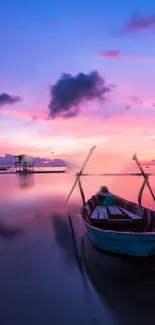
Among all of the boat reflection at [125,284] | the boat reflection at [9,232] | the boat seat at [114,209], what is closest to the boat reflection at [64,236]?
the boat reflection at [125,284]

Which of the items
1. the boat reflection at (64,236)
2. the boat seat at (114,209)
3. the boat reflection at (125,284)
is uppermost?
the boat seat at (114,209)

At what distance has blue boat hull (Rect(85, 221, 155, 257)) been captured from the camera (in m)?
9.36

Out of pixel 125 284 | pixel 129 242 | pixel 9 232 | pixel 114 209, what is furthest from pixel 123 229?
pixel 9 232

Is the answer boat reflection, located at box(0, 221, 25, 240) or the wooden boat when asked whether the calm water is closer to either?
the wooden boat

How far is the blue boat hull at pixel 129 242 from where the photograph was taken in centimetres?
936

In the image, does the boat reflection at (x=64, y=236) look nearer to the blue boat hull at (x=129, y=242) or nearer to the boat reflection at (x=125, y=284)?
the boat reflection at (x=125, y=284)

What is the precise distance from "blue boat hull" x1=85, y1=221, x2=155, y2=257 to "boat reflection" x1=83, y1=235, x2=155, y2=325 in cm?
87

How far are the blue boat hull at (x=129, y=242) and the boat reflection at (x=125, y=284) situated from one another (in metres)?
0.87

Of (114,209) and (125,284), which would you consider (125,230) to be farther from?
(114,209)

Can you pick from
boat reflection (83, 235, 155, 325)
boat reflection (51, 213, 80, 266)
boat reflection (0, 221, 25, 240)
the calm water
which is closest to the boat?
boat reflection (83, 235, 155, 325)

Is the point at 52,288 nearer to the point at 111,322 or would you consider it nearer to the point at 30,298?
the point at 30,298

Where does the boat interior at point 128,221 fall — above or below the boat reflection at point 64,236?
above

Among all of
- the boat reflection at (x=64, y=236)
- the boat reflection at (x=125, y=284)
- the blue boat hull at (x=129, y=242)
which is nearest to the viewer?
the boat reflection at (x=125, y=284)

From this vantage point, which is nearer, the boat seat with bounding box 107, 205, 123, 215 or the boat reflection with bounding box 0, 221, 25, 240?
the boat seat with bounding box 107, 205, 123, 215
